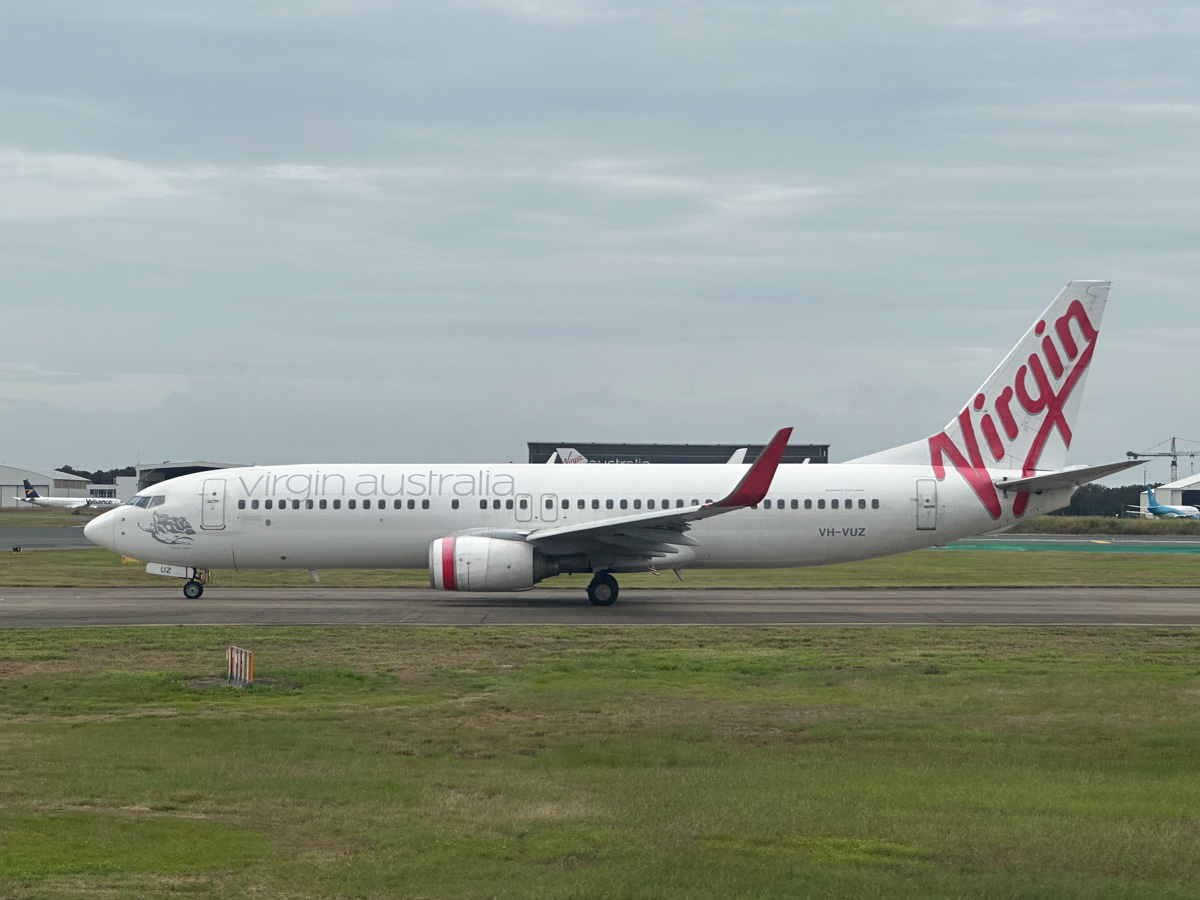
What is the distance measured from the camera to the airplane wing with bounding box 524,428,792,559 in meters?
28.5

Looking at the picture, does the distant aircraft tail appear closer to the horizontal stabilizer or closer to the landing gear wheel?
the horizontal stabilizer

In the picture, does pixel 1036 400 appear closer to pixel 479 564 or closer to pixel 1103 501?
pixel 479 564

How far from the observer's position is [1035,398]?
32281 millimetres

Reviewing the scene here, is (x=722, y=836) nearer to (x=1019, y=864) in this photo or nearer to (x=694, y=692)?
(x=1019, y=864)

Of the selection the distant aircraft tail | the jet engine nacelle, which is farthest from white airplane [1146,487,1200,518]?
the jet engine nacelle

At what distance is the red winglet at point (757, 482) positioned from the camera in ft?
92.8

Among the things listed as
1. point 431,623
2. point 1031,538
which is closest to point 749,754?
point 431,623

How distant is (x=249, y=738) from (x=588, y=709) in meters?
4.17

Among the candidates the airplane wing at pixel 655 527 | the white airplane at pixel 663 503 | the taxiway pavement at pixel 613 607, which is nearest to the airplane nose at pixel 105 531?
the white airplane at pixel 663 503

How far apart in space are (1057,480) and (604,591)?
1138 centimetres

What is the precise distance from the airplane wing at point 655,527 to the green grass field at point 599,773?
748 cm

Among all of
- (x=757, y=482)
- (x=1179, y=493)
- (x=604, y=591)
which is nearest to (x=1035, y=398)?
(x=757, y=482)

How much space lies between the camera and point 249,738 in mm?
13547

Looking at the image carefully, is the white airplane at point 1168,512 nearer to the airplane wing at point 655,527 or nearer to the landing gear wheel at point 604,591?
the airplane wing at point 655,527
